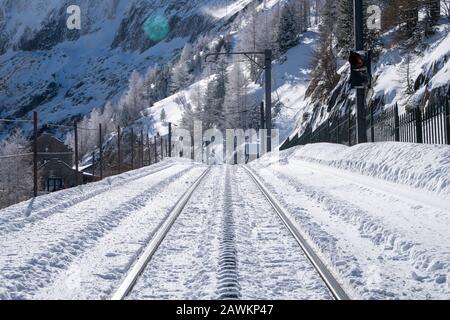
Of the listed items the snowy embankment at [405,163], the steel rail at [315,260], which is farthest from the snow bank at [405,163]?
the steel rail at [315,260]

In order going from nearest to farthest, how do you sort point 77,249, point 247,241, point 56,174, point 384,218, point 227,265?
1. point 227,265
2. point 77,249
3. point 247,241
4. point 384,218
5. point 56,174

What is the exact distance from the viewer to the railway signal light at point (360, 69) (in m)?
16.9

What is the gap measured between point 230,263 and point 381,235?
2497 mm

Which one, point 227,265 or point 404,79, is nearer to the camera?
point 227,265

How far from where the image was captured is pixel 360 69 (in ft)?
55.8

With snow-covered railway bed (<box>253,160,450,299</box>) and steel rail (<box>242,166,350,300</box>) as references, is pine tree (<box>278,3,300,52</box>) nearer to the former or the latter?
snow-covered railway bed (<box>253,160,450,299</box>)

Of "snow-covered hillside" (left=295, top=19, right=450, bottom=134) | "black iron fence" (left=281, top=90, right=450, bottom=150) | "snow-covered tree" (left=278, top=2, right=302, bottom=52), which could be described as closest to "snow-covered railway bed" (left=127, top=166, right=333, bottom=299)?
"black iron fence" (left=281, top=90, right=450, bottom=150)

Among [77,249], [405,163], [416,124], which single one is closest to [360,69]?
[416,124]

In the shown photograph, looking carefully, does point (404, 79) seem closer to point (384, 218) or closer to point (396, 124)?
point (396, 124)

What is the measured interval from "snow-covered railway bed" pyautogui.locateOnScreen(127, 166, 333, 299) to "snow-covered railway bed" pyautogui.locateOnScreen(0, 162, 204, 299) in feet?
1.40

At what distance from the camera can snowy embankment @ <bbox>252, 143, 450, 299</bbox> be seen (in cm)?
604

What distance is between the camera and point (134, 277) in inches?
248
